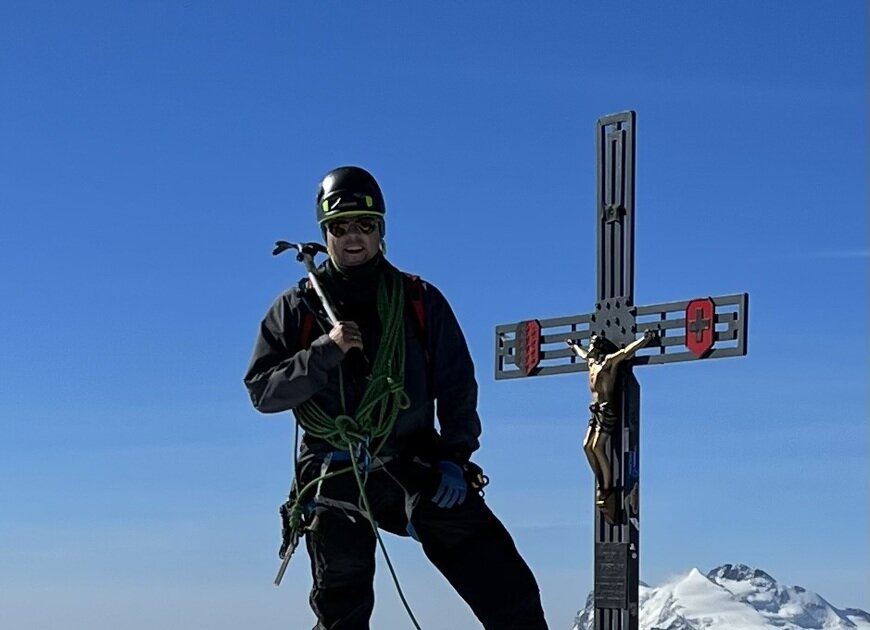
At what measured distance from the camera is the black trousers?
7797 mm

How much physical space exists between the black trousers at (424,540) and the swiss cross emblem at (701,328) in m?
5.09

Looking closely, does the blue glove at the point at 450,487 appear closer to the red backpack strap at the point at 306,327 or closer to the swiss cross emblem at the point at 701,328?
the red backpack strap at the point at 306,327

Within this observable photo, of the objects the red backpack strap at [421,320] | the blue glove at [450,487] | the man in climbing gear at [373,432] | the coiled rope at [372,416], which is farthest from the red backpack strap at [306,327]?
the blue glove at [450,487]

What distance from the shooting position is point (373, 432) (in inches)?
308

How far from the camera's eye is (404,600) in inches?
307

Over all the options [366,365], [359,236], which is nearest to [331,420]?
[366,365]

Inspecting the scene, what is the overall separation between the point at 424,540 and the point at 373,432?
1.77ft

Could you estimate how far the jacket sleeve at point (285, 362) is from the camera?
7.65 meters

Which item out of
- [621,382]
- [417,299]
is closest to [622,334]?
[621,382]

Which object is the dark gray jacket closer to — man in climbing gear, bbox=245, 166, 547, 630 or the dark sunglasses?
man in climbing gear, bbox=245, 166, 547, 630

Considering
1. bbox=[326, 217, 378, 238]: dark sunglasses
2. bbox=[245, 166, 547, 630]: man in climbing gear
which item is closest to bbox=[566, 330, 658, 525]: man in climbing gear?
bbox=[245, 166, 547, 630]: man in climbing gear

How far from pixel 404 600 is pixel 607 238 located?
604cm

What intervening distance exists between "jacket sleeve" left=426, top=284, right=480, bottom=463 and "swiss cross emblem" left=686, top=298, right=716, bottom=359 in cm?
499

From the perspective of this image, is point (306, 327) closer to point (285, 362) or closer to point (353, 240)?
point (285, 362)
